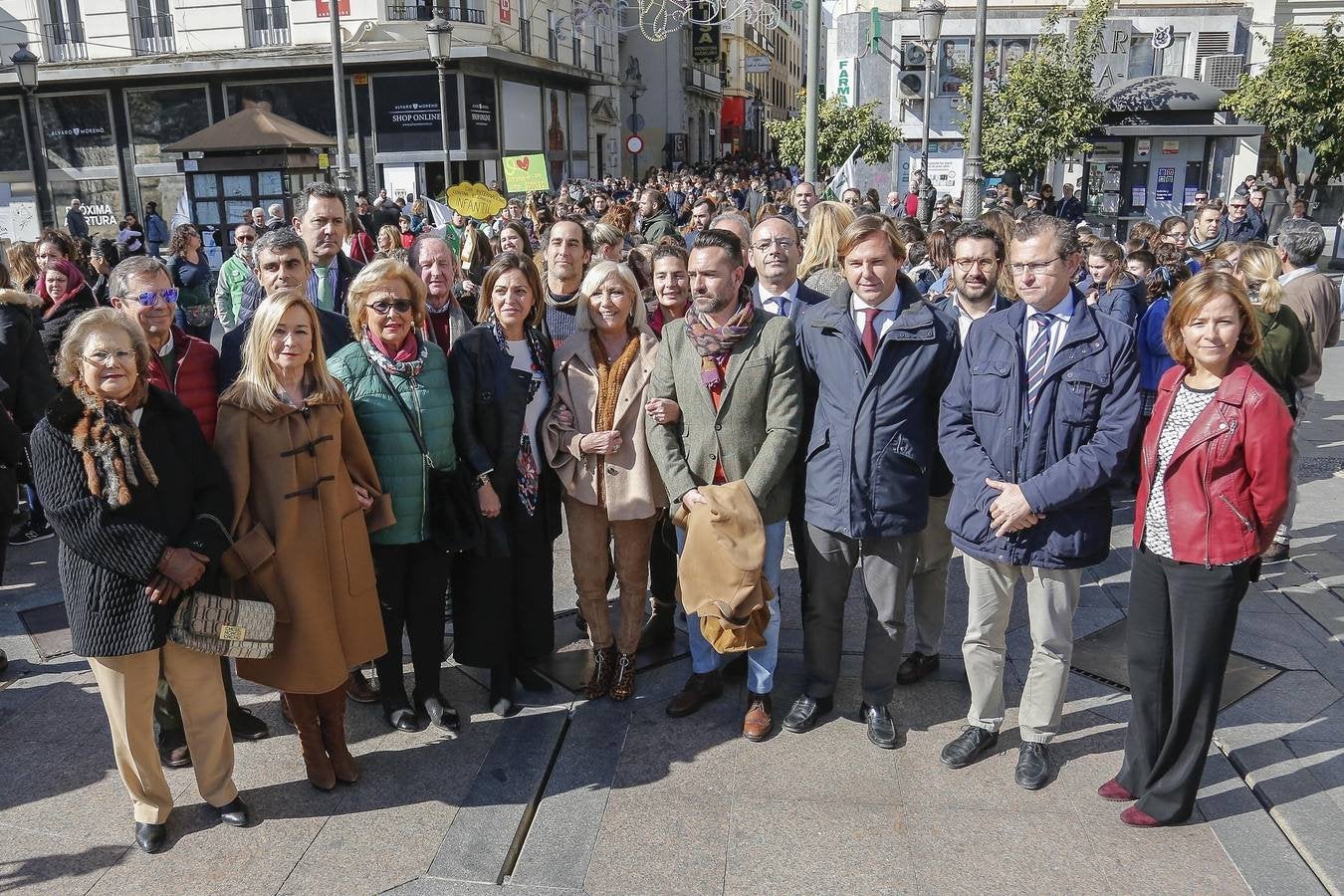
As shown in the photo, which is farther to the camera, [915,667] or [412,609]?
[915,667]

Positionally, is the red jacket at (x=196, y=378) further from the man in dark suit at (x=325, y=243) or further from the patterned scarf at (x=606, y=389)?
the patterned scarf at (x=606, y=389)

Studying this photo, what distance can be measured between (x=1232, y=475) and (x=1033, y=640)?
3.15ft

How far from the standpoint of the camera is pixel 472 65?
2811 centimetres

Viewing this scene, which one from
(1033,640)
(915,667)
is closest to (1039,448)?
(1033,640)

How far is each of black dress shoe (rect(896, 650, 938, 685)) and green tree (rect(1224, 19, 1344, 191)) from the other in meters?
18.6

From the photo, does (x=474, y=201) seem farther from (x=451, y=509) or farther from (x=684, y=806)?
(x=684, y=806)

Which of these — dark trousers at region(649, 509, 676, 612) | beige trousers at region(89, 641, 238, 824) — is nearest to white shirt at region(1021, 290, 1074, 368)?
dark trousers at region(649, 509, 676, 612)

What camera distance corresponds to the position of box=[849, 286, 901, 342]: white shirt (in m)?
4.19

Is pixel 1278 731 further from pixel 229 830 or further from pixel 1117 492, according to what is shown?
pixel 229 830

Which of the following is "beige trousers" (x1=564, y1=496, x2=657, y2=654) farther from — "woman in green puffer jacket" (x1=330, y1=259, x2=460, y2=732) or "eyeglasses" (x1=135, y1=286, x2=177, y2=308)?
"eyeglasses" (x1=135, y1=286, x2=177, y2=308)

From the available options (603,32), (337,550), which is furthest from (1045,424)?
(603,32)

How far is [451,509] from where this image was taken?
171 inches

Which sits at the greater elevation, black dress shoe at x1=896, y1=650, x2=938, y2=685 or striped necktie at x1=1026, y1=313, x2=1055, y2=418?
striped necktie at x1=1026, y1=313, x2=1055, y2=418

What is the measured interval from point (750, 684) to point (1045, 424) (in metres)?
1.67
